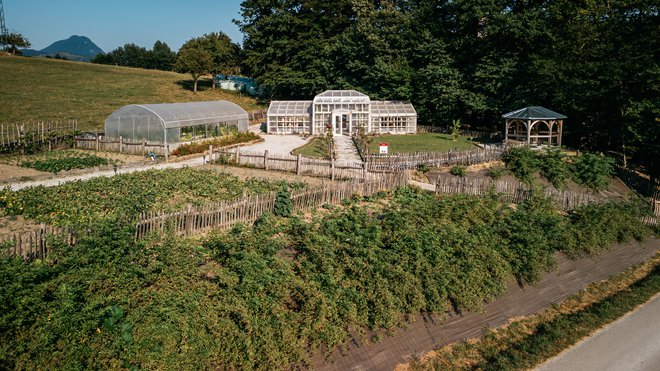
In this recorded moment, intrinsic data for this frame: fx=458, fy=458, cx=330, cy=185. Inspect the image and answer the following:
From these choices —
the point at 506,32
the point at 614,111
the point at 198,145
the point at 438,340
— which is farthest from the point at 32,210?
the point at 506,32

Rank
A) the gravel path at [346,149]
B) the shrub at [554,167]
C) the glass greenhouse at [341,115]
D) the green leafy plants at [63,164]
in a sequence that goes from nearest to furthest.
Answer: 1. the green leafy plants at [63,164]
2. the shrub at [554,167]
3. the gravel path at [346,149]
4. the glass greenhouse at [341,115]

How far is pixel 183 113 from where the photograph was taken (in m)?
31.0

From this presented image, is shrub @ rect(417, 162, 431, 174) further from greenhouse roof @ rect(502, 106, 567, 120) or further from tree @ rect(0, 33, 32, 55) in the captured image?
tree @ rect(0, 33, 32, 55)

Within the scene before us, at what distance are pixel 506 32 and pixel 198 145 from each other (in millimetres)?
26228

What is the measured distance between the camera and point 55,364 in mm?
7293

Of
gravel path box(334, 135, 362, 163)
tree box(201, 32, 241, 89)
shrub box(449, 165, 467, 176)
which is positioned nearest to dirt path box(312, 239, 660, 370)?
shrub box(449, 165, 467, 176)

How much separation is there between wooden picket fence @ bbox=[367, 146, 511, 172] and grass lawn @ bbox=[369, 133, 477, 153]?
17.1ft

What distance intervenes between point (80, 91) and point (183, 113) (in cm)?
2794

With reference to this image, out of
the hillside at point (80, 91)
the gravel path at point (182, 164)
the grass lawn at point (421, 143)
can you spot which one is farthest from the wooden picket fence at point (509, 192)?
the hillside at point (80, 91)

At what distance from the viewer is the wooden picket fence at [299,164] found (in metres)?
22.0

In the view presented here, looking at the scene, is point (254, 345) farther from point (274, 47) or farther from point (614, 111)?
Answer: point (274, 47)

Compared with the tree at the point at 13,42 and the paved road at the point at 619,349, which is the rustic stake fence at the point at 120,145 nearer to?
the paved road at the point at 619,349

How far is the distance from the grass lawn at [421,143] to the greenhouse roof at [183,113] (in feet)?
37.7

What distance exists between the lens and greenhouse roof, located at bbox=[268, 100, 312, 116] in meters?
40.8
